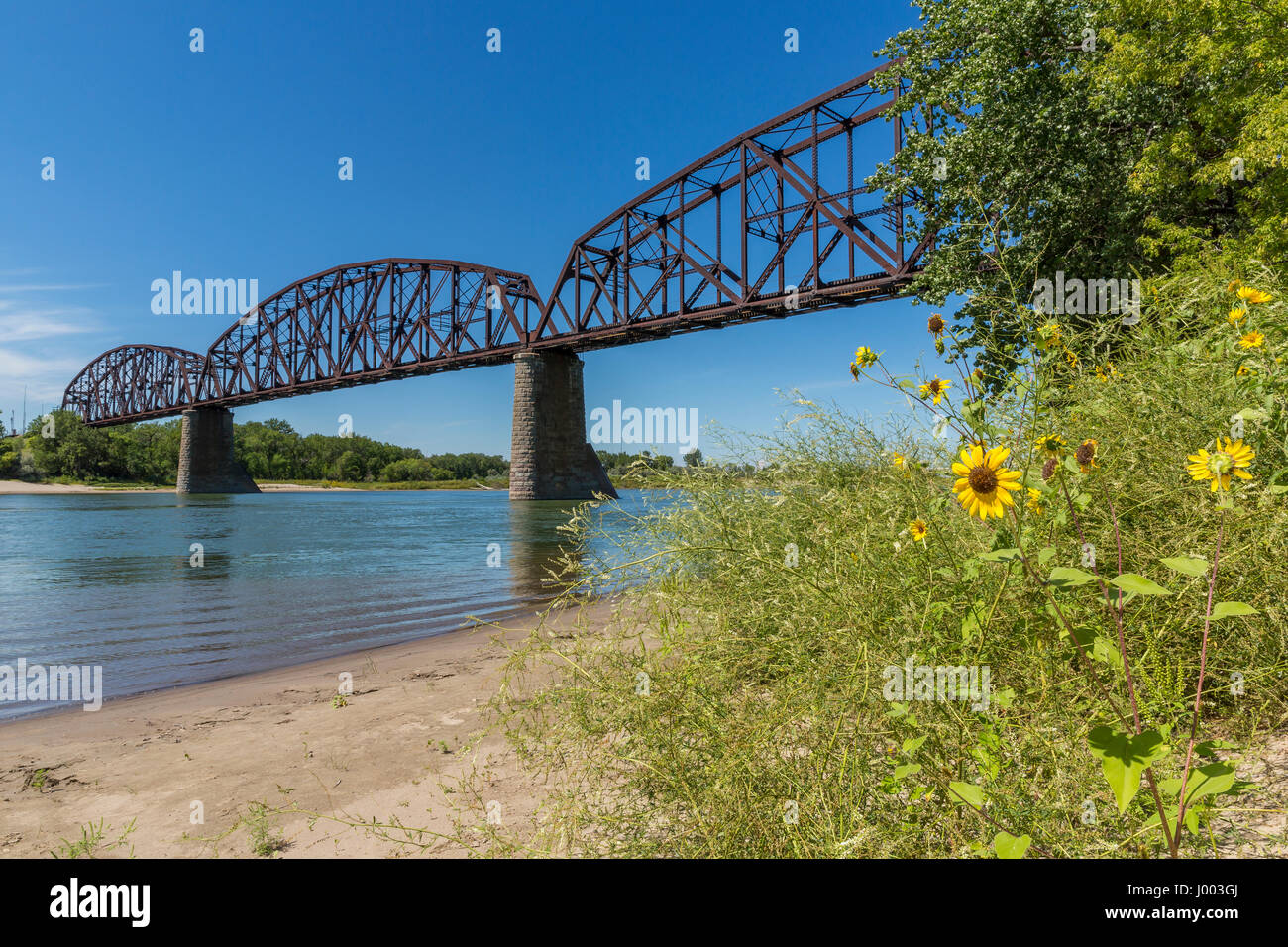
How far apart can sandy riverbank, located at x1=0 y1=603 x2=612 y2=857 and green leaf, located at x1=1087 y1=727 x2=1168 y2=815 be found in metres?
2.40

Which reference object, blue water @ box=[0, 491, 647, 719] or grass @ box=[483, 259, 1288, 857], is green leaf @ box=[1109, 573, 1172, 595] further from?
blue water @ box=[0, 491, 647, 719]

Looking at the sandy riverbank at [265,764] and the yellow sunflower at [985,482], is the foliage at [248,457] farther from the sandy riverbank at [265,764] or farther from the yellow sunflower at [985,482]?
the yellow sunflower at [985,482]

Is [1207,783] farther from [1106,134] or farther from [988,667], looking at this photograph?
[1106,134]

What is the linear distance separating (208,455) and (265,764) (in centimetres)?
10891

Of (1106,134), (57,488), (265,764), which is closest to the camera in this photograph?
(265,764)

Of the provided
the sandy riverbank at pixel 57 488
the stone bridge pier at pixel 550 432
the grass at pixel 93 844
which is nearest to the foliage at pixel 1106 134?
the grass at pixel 93 844

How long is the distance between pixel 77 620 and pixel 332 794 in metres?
11.2

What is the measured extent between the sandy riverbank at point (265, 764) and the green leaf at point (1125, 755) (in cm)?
240

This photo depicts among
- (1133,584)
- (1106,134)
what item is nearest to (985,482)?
(1133,584)

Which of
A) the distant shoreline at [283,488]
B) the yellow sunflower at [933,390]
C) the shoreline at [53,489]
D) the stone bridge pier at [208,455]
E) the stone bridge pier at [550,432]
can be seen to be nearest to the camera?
the yellow sunflower at [933,390]

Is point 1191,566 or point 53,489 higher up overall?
point 1191,566

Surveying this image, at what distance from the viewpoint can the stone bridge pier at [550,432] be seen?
58250 mm

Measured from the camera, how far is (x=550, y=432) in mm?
59938
